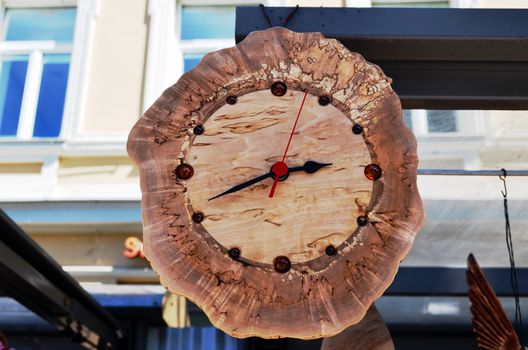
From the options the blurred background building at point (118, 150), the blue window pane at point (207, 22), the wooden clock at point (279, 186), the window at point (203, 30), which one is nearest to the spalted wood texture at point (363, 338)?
the wooden clock at point (279, 186)

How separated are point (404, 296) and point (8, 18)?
4.59m

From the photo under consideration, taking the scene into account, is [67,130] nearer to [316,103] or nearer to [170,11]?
[170,11]

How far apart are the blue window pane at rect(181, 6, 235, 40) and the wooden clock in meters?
4.58

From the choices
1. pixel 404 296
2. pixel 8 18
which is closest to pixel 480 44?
pixel 404 296

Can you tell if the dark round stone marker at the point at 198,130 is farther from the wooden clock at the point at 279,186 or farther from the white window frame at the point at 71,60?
the white window frame at the point at 71,60

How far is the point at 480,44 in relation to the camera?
2648mm

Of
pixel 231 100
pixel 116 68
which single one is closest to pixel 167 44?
pixel 116 68

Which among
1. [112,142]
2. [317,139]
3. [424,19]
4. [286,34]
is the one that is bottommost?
[317,139]

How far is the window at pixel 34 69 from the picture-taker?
6.43m

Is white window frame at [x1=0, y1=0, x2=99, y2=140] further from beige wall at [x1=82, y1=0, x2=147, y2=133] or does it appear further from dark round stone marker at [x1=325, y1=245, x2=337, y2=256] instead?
dark round stone marker at [x1=325, y1=245, x2=337, y2=256]

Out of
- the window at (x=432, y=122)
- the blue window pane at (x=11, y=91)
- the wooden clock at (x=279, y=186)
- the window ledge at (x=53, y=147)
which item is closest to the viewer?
the wooden clock at (x=279, y=186)

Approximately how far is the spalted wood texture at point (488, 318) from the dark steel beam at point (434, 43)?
0.92 metres

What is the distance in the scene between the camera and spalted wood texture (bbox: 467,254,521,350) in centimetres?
322

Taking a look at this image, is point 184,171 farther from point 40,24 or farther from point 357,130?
point 40,24
